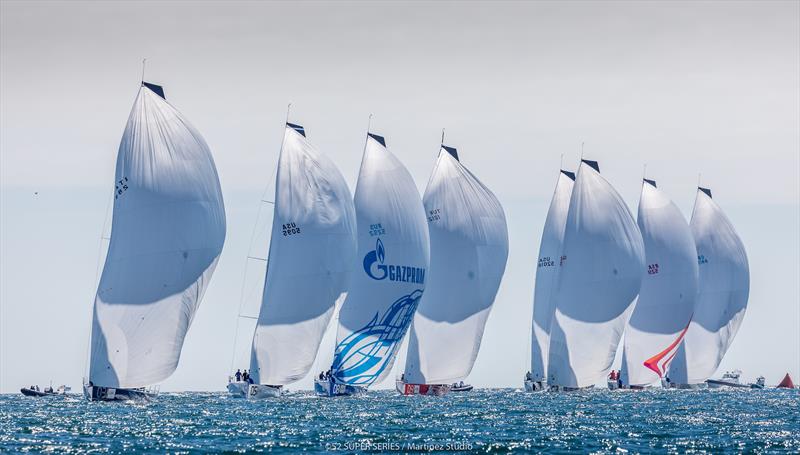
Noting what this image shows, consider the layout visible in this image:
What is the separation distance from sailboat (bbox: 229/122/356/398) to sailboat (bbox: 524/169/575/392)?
2069cm

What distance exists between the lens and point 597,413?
202ft

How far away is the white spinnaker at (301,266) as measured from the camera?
214 feet

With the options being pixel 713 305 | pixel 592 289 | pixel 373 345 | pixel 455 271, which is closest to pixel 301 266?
pixel 373 345

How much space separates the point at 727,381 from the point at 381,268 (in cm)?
4639

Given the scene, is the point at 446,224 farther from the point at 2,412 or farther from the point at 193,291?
the point at 2,412

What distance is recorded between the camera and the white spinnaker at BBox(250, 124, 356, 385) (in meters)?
65.1

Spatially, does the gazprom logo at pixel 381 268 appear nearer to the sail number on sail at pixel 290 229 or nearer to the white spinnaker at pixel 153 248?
the sail number on sail at pixel 290 229

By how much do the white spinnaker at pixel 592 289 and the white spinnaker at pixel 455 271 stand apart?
3826mm

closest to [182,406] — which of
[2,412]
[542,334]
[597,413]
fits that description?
[2,412]

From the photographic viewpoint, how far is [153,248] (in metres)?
56.7

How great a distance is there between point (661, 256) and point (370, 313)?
2481 cm

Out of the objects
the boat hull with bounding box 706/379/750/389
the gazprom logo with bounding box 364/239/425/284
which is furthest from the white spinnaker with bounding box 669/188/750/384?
the gazprom logo with bounding box 364/239/425/284

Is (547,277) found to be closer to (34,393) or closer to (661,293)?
(661,293)

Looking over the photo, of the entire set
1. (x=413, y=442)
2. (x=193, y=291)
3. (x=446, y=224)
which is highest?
(x=446, y=224)
